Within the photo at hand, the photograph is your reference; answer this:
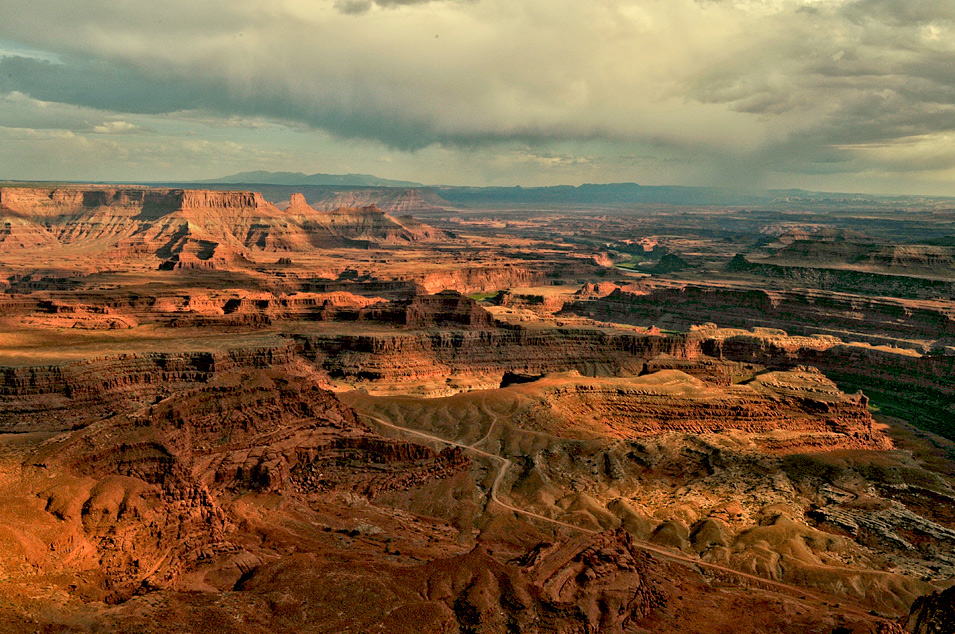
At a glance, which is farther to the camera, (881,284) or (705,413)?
(881,284)

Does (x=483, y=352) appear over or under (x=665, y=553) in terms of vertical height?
over

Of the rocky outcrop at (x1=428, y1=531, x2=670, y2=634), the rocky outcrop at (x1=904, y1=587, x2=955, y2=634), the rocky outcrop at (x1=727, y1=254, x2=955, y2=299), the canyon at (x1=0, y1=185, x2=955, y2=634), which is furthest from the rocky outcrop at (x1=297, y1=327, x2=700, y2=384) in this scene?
the rocky outcrop at (x1=727, y1=254, x2=955, y2=299)

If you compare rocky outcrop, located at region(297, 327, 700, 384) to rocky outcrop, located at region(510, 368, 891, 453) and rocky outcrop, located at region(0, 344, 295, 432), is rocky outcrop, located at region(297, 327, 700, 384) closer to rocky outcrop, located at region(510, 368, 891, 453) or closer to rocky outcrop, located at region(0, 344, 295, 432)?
rocky outcrop, located at region(0, 344, 295, 432)

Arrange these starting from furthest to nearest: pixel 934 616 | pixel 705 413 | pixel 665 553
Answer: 1. pixel 705 413
2. pixel 665 553
3. pixel 934 616

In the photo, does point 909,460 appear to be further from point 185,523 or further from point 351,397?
point 185,523

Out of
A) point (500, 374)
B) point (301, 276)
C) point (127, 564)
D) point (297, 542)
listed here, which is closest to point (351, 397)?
point (500, 374)

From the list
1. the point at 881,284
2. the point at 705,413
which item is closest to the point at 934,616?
the point at 705,413

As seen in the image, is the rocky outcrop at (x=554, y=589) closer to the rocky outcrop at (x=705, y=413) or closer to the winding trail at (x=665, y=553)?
the winding trail at (x=665, y=553)

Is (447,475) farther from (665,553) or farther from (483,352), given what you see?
(483,352)

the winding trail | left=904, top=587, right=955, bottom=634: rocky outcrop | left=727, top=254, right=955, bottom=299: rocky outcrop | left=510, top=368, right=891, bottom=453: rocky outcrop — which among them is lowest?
the winding trail
